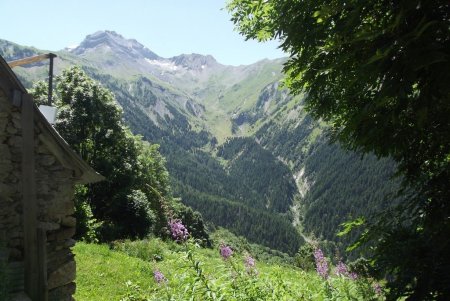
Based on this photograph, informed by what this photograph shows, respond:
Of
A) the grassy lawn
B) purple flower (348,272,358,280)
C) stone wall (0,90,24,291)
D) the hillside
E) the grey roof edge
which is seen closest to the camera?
the hillside

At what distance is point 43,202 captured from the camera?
7.14 metres

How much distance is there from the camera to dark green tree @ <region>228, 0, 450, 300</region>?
3.38m

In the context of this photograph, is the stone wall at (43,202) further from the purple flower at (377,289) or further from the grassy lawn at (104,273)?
the purple flower at (377,289)

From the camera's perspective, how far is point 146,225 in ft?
97.2

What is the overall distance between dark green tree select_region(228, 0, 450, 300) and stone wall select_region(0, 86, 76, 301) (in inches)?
184

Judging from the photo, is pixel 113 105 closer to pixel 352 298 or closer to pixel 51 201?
pixel 51 201

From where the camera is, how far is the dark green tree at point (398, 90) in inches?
133

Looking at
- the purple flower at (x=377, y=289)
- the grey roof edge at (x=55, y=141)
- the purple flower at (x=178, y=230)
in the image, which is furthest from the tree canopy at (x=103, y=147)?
the purple flower at (x=377, y=289)

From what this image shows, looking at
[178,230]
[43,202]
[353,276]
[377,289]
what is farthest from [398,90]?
[43,202]

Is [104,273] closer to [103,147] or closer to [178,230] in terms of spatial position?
[178,230]

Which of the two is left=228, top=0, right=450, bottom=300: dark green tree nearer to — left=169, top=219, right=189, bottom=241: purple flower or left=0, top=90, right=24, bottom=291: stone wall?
left=169, top=219, right=189, bottom=241: purple flower

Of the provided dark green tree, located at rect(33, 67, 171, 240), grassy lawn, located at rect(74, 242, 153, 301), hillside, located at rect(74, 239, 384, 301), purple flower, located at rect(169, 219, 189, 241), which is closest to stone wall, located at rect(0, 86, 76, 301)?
hillside, located at rect(74, 239, 384, 301)

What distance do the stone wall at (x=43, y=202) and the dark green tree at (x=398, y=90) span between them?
467cm

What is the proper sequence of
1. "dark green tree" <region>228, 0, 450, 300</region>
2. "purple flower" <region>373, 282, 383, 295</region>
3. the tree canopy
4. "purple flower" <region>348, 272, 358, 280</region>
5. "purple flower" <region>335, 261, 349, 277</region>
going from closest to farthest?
"dark green tree" <region>228, 0, 450, 300</region> → "purple flower" <region>373, 282, 383, 295</region> → "purple flower" <region>348, 272, 358, 280</region> → "purple flower" <region>335, 261, 349, 277</region> → the tree canopy
